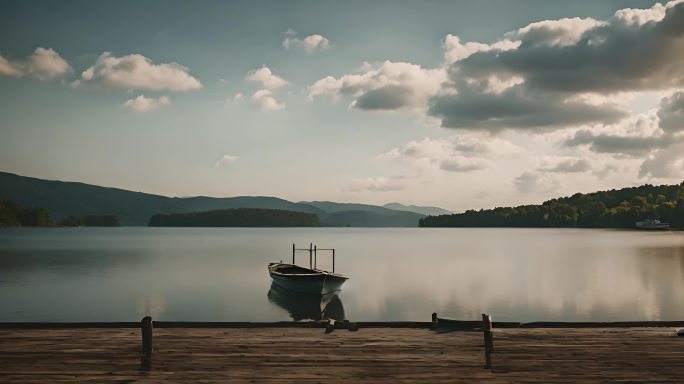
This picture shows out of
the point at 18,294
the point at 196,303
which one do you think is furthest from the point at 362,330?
the point at 18,294

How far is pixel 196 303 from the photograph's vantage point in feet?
139

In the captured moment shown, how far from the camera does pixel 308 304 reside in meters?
40.0

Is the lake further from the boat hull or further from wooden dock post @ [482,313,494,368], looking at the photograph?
wooden dock post @ [482,313,494,368]

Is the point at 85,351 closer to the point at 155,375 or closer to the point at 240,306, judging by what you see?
the point at 155,375

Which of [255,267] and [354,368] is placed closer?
[354,368]

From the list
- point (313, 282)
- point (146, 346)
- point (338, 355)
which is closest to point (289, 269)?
point (313, 282)

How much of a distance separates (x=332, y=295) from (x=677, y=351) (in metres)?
30.6

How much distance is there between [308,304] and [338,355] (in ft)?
83.5

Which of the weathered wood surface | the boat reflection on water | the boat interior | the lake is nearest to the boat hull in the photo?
the boat reflection on water

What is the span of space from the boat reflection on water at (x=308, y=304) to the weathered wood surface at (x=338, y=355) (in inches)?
735

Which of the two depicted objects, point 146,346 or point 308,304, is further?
point 308,304

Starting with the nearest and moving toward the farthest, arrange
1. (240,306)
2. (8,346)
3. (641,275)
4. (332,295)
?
(8,346)
(240,306)
(332,295)
(641,275)

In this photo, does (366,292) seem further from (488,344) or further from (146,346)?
(146,346)

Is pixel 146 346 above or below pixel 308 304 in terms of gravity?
above
